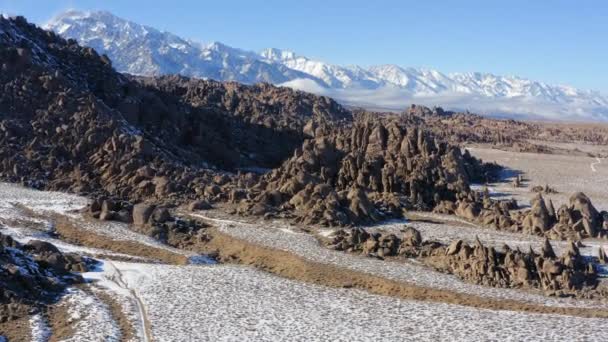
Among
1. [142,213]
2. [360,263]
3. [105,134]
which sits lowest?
[360,263]

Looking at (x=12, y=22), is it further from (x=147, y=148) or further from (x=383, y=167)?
(x=383, y=167)

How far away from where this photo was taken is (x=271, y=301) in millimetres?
26062

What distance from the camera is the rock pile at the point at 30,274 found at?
24.1m

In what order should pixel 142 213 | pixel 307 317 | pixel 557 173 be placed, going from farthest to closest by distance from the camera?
pixel 557 173 → pixel 142 213 → pixel 307 317

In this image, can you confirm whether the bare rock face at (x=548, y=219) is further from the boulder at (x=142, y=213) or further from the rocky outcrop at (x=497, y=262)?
the boulder at (x=142, y=213)

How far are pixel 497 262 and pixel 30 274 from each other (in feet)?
66.7

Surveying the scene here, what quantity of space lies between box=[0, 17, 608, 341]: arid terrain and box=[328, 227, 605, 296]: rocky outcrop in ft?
0.33

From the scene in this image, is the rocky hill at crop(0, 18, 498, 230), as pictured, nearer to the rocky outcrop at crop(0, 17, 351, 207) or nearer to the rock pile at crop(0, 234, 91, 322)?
the rocky outcrop at crop(0, 17, 351, 207)

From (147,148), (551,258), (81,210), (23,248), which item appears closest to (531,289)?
(551,258)

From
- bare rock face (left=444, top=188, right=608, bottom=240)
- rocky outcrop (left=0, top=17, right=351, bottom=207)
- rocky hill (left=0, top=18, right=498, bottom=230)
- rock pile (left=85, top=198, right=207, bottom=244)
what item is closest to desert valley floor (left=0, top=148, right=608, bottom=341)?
rock pile (left=85, top=198, right=207, bottom=244)

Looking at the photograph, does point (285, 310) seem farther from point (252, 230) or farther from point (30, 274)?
point (252, 230)

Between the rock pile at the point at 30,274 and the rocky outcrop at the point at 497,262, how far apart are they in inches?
518

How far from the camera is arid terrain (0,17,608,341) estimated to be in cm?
2392

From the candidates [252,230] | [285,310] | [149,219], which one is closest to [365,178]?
[252,230]
